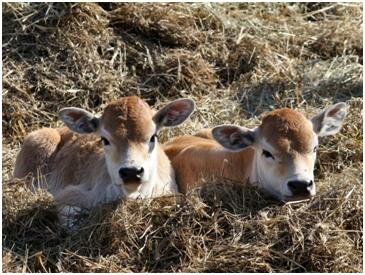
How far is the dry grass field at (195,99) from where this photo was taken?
8.38m

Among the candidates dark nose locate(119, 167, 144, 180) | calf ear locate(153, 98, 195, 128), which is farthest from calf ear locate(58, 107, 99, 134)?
dark nose locate(119, 167, 144, 180)

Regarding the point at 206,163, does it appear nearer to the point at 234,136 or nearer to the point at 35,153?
the point at 234,136

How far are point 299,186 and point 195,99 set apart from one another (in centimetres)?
379

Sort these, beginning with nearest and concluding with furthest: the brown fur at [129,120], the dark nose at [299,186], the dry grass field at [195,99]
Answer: the dry grass field at [195,99], the dark nose at [299,186], the brown fur at [129,120]

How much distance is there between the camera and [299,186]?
28.0ft

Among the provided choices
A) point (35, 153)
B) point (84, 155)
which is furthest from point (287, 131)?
point (35, 153)

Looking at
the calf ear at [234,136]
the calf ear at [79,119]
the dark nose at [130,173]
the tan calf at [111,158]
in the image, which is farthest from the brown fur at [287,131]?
the calf ear at [79,119]

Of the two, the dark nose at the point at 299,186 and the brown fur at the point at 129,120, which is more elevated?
the brown fur at the point at 129,120

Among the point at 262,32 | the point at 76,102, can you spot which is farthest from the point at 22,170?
the point at 262,32

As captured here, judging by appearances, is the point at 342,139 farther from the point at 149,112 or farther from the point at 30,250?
the point at 30,250

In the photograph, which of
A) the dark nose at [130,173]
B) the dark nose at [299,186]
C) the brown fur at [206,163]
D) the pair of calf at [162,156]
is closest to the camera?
the dark nose at [299,186]

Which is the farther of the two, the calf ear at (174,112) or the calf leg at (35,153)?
the calf leg at (35,153)

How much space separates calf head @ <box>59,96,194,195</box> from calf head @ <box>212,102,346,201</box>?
49 cm

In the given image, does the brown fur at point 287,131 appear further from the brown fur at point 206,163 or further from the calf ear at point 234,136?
the brown fur at point 206,163
